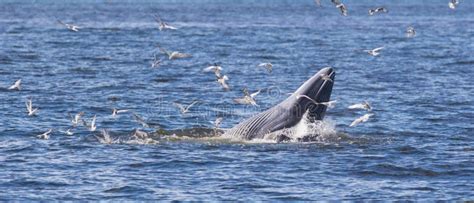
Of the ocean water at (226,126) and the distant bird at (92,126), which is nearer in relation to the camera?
the ocean water at (226,126)

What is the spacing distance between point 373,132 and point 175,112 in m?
7.37

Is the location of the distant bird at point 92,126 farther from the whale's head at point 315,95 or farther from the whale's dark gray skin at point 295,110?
the whale's head at point 315,95

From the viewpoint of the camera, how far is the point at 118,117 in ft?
122

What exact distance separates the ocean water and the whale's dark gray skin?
0.43 metres

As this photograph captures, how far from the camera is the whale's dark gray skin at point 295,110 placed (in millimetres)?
29219

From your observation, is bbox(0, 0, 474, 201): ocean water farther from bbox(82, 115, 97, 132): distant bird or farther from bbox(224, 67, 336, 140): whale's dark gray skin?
bbox(224, 67, 336, 140): whale's dark gray skin

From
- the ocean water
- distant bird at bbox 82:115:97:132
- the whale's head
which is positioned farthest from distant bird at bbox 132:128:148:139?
the whale's head

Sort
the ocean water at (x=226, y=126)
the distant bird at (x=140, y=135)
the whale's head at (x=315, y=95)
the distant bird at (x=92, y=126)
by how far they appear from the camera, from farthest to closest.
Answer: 1. the distant bird at (x=92, y=126)
2. the distant bird at (x=140, y=135)
3. the whale's head at (x=315, y=95)
4. the ocean water at (x=226, y=126)

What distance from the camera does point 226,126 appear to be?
35406 mm

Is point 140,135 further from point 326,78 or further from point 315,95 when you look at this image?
point 326,78

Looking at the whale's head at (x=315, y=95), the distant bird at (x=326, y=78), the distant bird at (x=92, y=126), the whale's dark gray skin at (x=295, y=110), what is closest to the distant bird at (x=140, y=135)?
the distant bird at (x=92, y=126)

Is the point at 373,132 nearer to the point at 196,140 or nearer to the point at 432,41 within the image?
the point at 196,140

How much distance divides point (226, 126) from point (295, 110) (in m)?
6.00

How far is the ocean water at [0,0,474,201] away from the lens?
2547 cm
